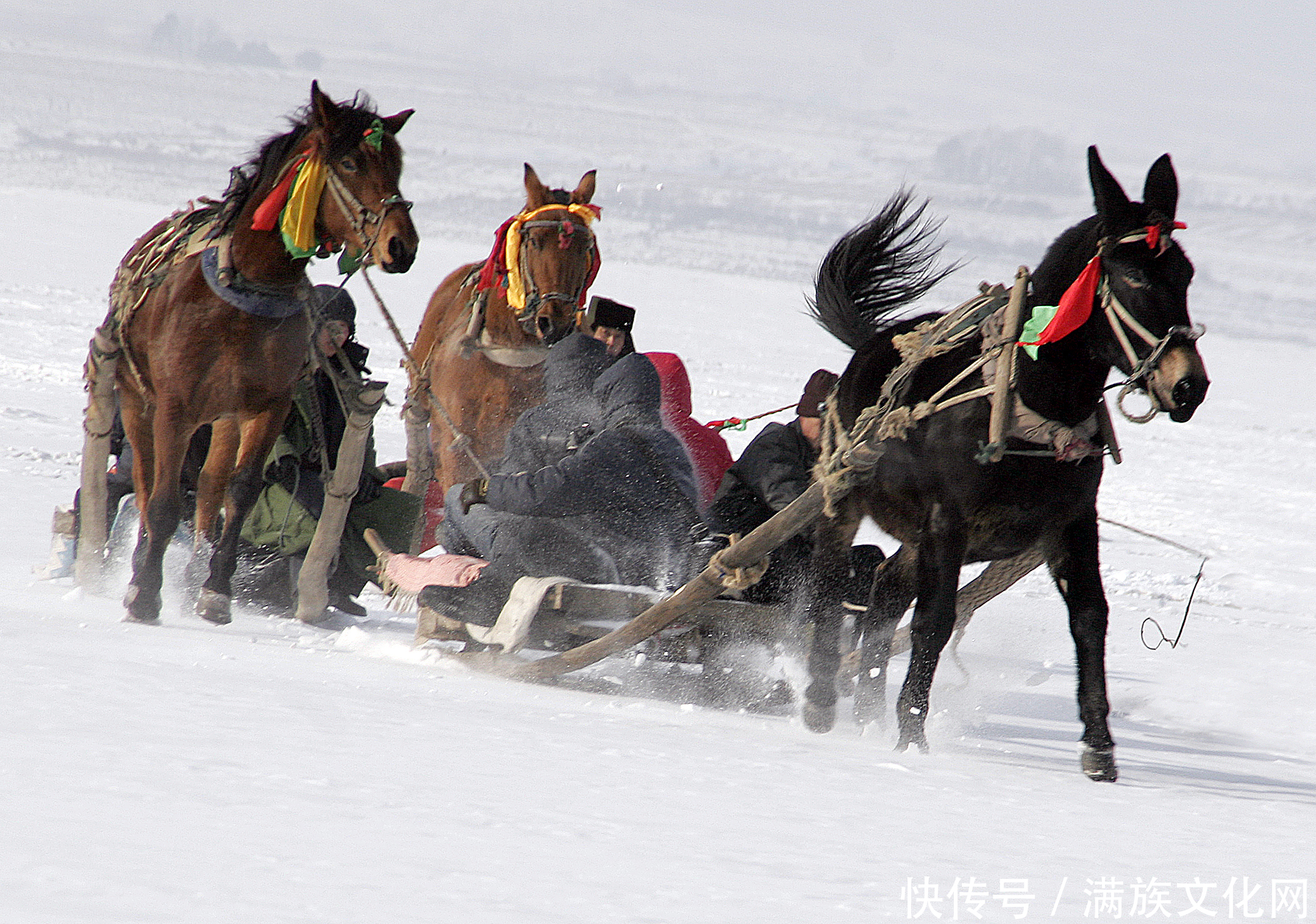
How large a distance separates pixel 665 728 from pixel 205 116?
196 ft

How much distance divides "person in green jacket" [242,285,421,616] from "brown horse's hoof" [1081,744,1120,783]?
2924 millimetres

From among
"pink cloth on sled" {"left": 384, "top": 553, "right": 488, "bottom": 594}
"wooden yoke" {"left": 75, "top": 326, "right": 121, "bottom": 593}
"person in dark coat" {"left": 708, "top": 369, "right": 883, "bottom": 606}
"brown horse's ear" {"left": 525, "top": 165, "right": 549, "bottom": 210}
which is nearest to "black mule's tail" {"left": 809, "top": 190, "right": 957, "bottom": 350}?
"person in dark coat" {"left": 708, "top": 369, "right": 883, "bottom": 606}

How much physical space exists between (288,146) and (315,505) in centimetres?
156

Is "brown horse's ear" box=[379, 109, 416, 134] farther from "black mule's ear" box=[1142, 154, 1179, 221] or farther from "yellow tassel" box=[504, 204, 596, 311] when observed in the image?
"black mule's ear" box=[1142, 154, 1179, 221]

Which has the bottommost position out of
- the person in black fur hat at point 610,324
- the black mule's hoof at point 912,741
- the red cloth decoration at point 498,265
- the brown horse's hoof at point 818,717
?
the brown horse's hoof at point 818,717

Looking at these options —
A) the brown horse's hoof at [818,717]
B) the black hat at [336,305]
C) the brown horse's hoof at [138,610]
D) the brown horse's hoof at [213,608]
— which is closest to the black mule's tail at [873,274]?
the brown horse's hoof at [818,717]

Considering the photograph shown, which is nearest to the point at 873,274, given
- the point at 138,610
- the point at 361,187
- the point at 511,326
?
the point at 511,326

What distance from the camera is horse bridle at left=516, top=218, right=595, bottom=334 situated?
5621mm

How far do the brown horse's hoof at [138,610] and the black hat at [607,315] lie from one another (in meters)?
1.84

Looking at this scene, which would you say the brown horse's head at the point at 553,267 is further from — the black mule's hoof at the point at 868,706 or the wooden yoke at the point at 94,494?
the black mule's hoof at the point at 868,706

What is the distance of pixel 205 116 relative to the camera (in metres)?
59.1

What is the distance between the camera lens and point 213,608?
5371 millimetres

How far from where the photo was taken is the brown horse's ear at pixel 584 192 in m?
5.97

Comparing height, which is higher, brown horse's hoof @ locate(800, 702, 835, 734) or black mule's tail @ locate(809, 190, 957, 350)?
black mule's tail @ locate(809, 190, 957, 350)
